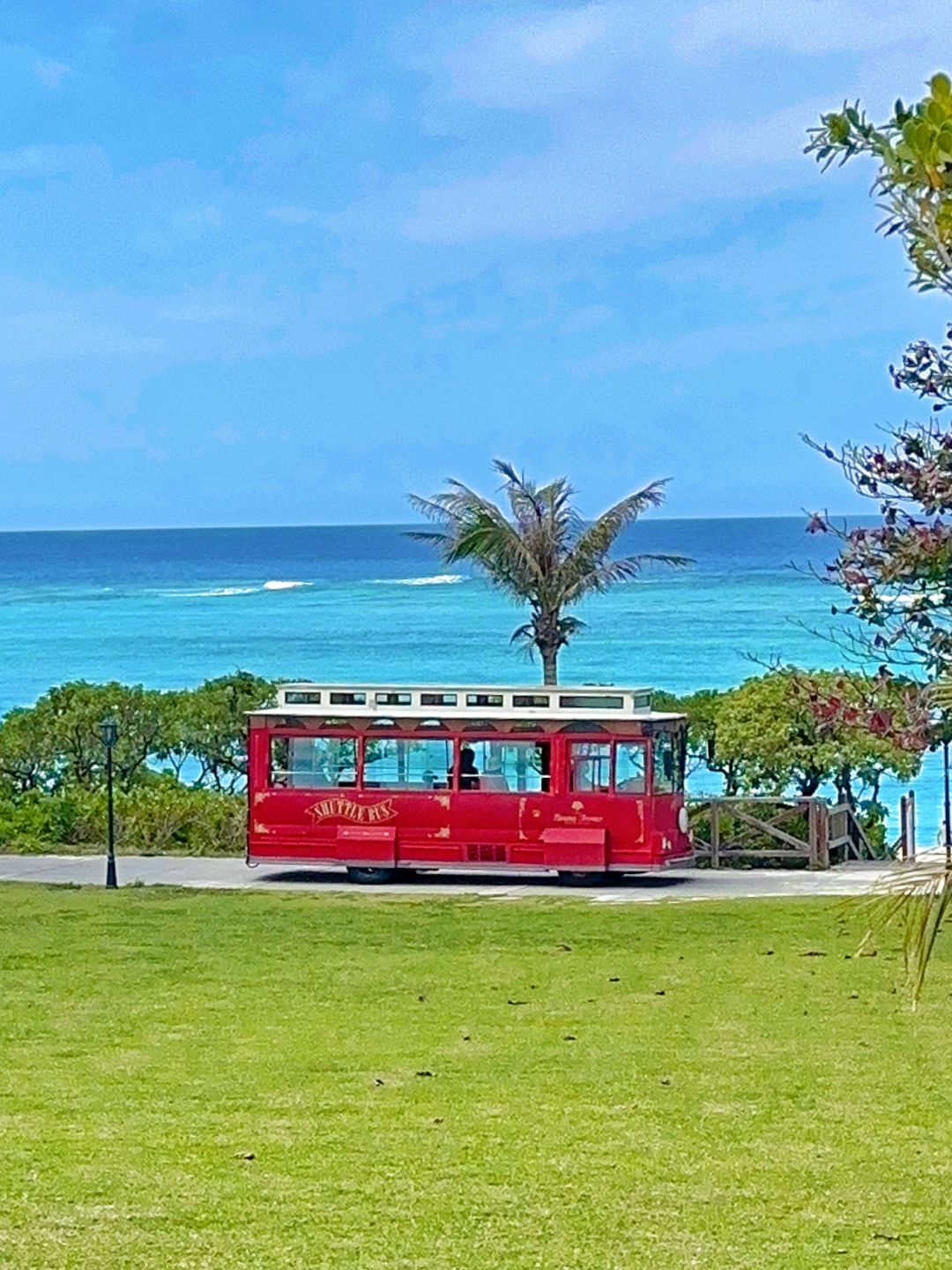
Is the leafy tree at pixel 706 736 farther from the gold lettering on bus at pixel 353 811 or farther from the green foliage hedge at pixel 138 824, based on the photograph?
the green foliage hedge at pixel 138 824

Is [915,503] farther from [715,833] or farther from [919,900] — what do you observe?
[715,833]

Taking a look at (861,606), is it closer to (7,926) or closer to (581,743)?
(7,926)

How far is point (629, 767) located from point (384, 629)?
72.8 metres

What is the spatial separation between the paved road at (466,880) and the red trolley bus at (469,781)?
0.32 m

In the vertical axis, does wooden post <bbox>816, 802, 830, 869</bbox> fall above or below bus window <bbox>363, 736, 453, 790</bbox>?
below

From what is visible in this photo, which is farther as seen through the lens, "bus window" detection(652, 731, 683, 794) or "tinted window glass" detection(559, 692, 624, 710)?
"tinted window glass" detection(559, 692, 624, 710)

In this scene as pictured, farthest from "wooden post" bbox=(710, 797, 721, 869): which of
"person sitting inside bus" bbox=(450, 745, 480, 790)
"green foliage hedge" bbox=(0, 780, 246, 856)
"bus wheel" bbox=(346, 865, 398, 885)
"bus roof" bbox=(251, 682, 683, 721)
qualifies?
"green foliage hedge" bbox=(0, 780, 246, 856)

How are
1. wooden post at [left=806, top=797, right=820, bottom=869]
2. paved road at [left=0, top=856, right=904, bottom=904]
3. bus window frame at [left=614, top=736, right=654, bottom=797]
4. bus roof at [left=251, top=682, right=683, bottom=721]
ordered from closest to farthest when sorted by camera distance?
paved road at [left=0, top=856, right=904, bottom=904] < bus window frame at [left=614, top=736, right=654, bottom=797] < bus roof at [left=251, top=682, right=683, bottom=721] < wooden post at [left=806, top=797, right=820, bottom=869]

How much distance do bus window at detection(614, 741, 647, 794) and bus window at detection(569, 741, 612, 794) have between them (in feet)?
0.32

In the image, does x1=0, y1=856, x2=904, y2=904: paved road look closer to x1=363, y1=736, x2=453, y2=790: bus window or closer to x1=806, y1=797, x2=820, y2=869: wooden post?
x1=806, y1=797, x2=820, y2=869: wooden post

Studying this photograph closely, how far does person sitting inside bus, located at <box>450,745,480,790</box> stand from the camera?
21.6 metres

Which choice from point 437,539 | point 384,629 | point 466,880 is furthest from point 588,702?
point 384,629

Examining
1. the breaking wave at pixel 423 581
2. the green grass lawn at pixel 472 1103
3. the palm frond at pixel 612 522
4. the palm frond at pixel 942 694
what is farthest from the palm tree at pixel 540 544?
the breaking wave at pixel 423 581

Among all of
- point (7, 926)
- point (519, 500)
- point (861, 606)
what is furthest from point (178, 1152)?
point (519, 500)
